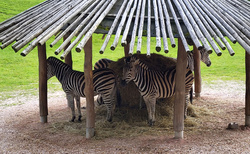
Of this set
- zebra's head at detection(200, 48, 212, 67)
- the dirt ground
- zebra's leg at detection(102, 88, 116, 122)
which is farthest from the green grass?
zebra's leg at detection(102, 88, 116, 122)

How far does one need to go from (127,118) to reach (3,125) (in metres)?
3.61

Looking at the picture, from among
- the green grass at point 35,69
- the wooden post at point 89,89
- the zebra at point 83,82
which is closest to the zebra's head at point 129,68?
the zebra at point 83,82

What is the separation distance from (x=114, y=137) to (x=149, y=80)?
1870mm

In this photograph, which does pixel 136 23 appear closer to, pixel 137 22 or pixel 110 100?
pixel 137 22

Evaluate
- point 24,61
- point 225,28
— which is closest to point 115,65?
point 225,28

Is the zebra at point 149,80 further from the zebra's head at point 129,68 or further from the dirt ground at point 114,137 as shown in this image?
the dirt ground at point 114,137

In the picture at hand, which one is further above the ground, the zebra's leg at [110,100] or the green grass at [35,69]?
the zebra's leg at [110,100]

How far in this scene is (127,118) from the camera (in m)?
8.56

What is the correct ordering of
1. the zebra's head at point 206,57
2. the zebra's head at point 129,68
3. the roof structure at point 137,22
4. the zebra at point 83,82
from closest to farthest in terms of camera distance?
the roof structure at point 137,22 < the zebra's head at point 129,68 < the zebra at point 83,82 < the zebra's head at point 206,57

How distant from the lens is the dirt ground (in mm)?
6520

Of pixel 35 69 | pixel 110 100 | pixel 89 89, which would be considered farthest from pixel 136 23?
pixel 35 69

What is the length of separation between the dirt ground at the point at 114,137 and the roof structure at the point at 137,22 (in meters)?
2.35

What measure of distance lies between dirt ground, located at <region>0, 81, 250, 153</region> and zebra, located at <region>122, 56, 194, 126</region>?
897 mm

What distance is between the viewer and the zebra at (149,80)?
769 cm
